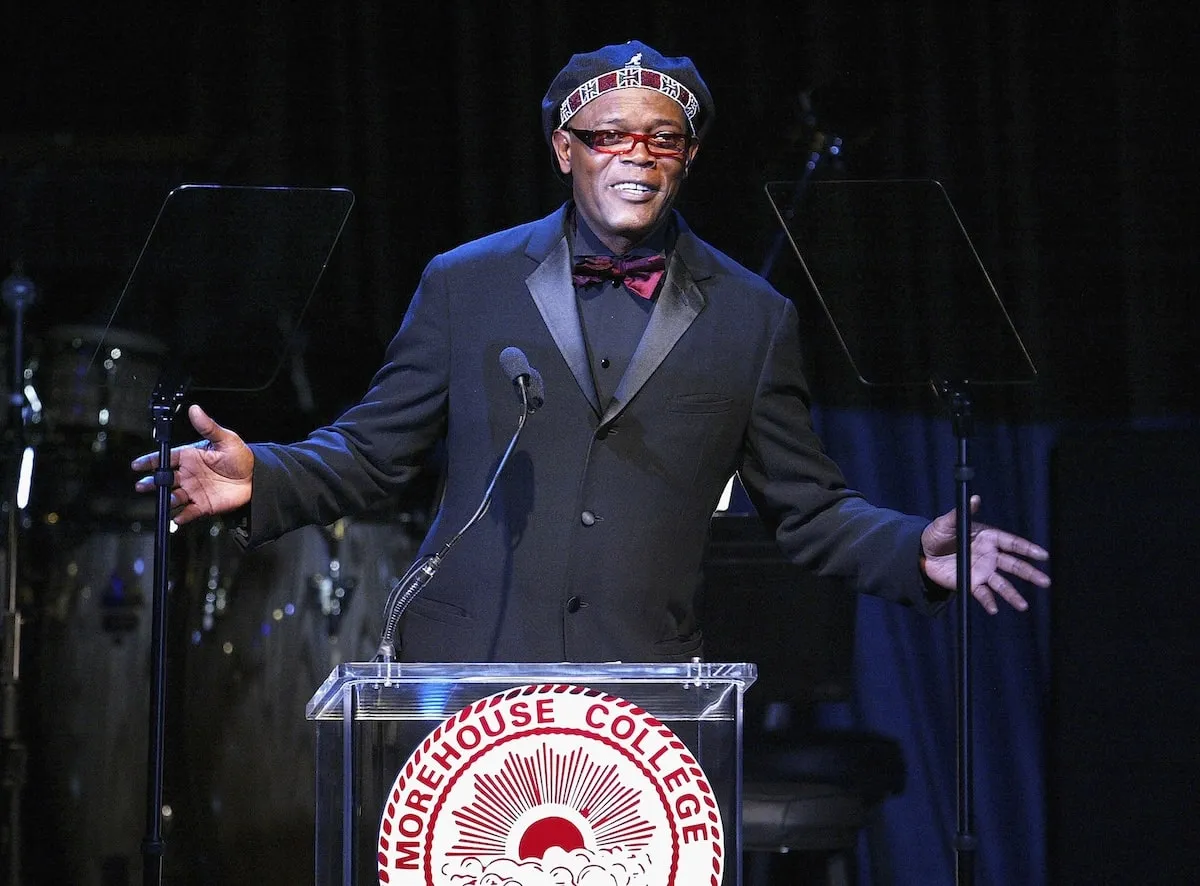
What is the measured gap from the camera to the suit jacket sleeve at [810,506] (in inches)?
88.8

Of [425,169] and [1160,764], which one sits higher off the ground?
[425,169]

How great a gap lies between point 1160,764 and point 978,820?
0.72 metres

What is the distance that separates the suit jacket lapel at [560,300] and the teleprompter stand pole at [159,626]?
561mm

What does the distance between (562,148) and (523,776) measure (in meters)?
1.25

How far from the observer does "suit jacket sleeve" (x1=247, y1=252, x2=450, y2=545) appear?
7.63ft

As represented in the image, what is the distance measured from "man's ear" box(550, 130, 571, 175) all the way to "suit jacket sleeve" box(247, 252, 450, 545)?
0.25 meters

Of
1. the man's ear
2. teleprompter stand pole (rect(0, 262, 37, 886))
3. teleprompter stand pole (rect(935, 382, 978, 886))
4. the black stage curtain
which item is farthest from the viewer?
the black stage curtain

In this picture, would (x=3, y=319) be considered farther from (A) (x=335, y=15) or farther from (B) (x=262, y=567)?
(A) (x=335, y=15)

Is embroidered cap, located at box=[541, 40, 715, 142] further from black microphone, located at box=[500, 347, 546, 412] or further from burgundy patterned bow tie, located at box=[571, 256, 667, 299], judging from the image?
black microphone, located at box=[500, 347, 546, 412]

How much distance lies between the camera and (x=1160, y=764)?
3.62 meters

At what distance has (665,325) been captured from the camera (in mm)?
→ 2420

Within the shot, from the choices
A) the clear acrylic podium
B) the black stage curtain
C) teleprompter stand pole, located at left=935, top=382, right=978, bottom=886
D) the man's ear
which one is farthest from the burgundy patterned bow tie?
the black stage curtain

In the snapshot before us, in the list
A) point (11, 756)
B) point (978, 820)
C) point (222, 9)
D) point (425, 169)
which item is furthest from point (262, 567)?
point (978, 820)

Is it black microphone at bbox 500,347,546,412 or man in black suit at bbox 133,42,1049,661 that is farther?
man in black suit at bbox 133,42,1049,661
